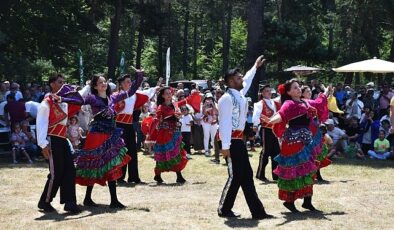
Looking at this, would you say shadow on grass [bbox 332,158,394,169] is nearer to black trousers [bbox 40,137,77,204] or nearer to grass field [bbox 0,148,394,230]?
grass field [bbox 0,148,394,230]

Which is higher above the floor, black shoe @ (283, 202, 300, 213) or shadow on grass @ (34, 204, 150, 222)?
black shoe @ (283, 202, 300, 213)

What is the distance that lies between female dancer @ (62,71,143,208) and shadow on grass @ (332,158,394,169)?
7.86 metres

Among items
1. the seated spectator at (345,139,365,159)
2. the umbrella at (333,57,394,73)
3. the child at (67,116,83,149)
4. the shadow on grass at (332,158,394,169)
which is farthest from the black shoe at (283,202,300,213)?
the umbrella at (333,57,394,73)

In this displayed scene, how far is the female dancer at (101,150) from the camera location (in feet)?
31.3

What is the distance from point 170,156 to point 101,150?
124 inches

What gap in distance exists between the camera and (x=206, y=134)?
18.3 metres

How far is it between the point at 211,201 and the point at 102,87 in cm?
239

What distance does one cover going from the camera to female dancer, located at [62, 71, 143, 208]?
9547mm

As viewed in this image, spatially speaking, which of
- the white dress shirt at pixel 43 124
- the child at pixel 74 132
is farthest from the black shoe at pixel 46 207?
the child at pixel 74 132

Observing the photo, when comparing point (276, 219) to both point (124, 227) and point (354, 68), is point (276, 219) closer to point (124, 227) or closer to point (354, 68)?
point (124, 227)

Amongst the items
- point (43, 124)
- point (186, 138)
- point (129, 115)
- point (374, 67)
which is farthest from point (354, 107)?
point (43, 124)

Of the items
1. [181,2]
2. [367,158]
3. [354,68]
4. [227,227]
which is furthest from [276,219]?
[181,2]

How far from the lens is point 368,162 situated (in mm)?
16656

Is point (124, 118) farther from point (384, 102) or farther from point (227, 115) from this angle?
point (384, 102)
